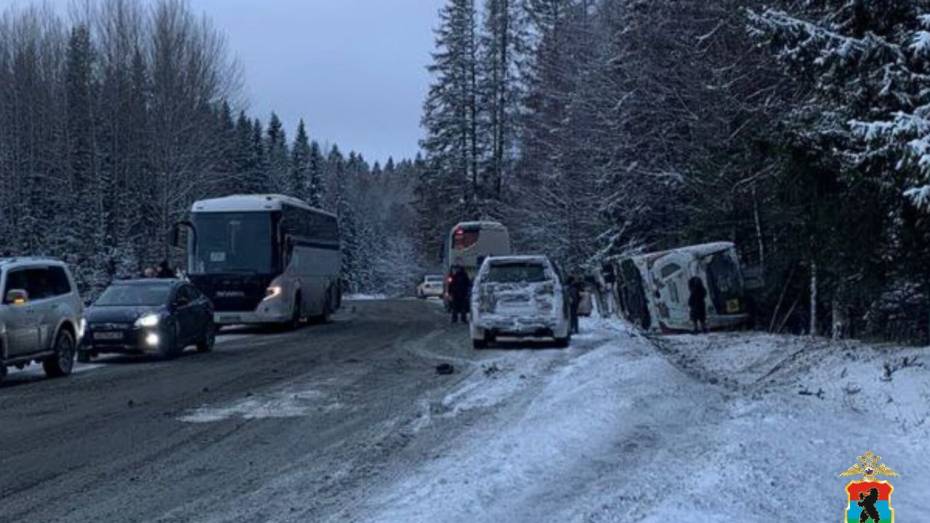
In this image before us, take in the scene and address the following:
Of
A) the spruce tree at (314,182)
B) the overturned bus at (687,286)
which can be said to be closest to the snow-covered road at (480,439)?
the overturned bus at (687,286)

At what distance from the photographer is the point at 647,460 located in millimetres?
7875

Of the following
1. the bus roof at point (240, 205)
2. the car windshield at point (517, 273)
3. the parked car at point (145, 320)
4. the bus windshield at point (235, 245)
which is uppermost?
the bus roof at point (240, 205)

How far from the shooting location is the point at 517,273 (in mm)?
20531

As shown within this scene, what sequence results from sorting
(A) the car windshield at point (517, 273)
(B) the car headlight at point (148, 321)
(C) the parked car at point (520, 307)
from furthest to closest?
(A) the car windshield at point (517, 273) → (C) the parked car at point (520, 307) → (B) the car headlight at point (148, 321)

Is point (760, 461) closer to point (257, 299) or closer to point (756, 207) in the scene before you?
point (756, 207)

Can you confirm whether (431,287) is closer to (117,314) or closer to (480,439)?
(117,314)

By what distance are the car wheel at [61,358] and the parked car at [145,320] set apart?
1796mm

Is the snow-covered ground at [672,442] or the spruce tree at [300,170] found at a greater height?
the spruce tree at [300,170]

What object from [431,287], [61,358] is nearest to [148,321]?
[61,358]

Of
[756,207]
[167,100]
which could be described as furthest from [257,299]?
[167,100]

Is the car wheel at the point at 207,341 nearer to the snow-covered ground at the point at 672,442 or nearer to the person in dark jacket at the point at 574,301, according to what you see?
the person in dark jacket at the point at 574,301

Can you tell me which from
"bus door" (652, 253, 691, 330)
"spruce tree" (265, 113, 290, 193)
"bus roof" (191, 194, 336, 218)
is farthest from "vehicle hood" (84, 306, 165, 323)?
"spruce tree" (265, 113, 290, 193)

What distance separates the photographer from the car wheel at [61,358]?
54.5ft

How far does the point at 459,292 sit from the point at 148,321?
44.2 feet
